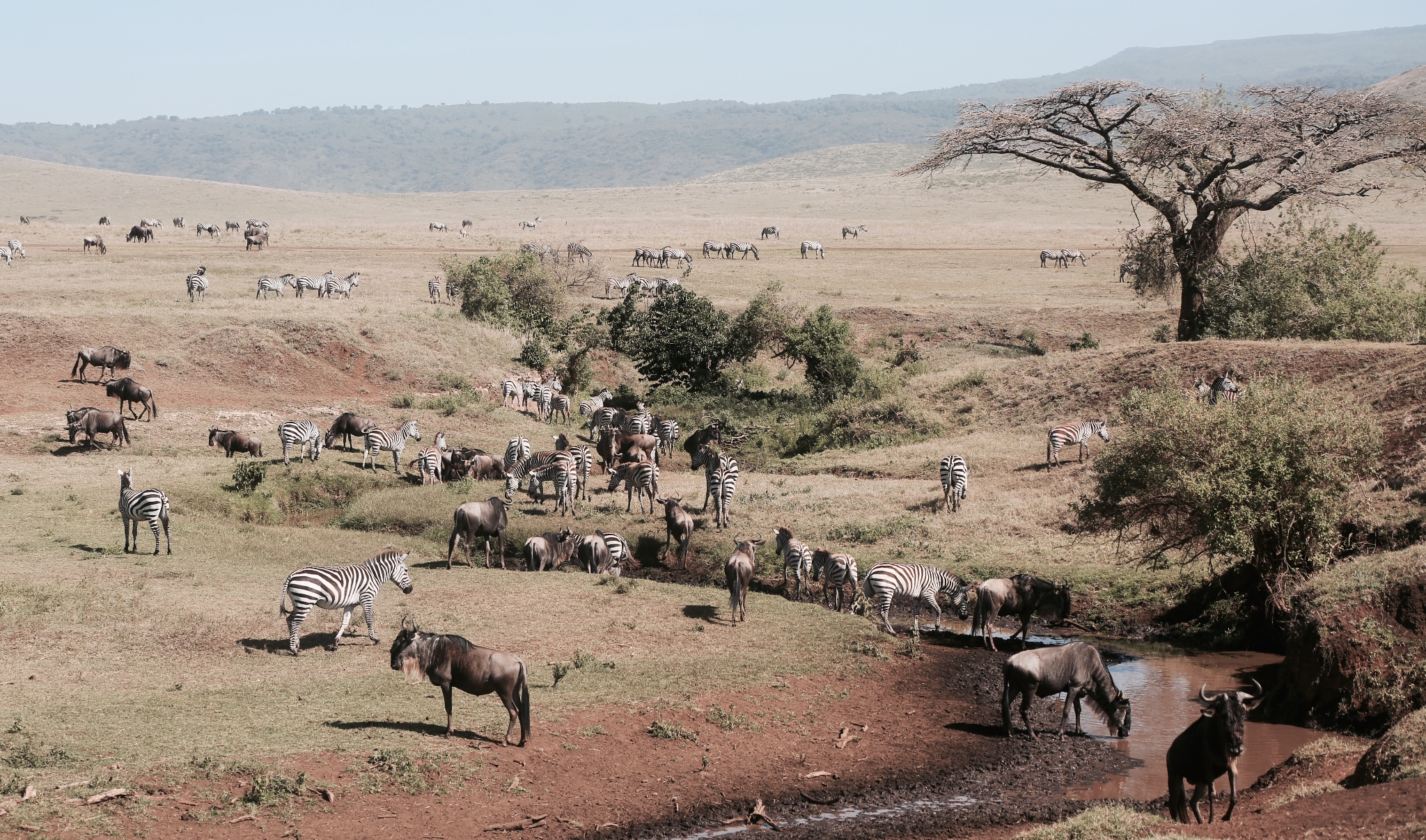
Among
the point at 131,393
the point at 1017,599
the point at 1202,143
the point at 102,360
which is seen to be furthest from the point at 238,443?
the point at 1202,143

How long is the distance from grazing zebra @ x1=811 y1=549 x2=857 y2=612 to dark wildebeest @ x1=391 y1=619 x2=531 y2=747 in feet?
29.0

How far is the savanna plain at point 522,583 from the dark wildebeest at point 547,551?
2.74 ft

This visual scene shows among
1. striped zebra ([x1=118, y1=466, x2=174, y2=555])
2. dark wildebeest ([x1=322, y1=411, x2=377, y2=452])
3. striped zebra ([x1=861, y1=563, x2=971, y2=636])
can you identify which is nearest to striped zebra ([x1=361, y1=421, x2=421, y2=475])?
dark wildebeest ([x1=322, y1=411, x2=377, y2=452])

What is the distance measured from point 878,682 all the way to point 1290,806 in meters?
6.78

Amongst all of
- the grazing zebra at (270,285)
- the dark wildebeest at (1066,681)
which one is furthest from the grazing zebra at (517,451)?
the grazing zebra at (270,285)

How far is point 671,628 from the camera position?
1908 cm

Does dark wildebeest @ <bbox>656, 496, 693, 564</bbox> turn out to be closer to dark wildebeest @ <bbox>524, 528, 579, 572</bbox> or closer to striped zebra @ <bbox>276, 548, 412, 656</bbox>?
dark wildebeest @ <bbox>524, 528, 579, 572</bbox>

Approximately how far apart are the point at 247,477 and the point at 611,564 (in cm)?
974

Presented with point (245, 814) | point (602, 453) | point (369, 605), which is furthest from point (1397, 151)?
point (245, 814)

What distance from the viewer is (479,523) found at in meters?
22.8

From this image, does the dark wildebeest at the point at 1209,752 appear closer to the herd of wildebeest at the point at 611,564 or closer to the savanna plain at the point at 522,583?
the herd of wildebeest at the point at 611,564

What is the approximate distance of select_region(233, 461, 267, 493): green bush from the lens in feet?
90.0

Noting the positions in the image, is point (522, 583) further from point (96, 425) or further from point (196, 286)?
point (196, 286)

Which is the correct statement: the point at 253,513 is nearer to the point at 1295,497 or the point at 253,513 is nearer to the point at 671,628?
the point at 671,628
